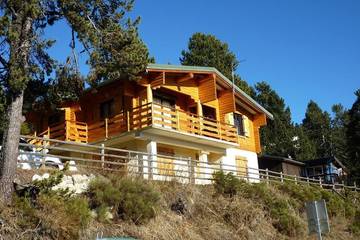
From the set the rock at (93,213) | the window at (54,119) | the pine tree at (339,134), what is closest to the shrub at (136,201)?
the rock at (93,213)

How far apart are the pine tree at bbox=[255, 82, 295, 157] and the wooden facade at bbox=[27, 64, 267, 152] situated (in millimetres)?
25608

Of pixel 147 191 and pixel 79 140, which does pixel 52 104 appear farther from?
pixel 79 140

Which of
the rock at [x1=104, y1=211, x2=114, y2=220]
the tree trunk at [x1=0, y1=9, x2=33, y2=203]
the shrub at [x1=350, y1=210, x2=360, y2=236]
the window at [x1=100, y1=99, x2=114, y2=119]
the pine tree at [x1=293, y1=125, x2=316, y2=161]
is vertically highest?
the pine tree at [x1=293, y1=125, x2=316, y2=161]

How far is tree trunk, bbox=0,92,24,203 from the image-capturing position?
13133mm

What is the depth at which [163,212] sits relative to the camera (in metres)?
16.5

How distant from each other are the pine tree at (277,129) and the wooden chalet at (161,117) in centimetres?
2479

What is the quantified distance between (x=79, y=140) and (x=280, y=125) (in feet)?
117

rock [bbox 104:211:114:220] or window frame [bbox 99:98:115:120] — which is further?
window frame [bbox 99:98:115:120]

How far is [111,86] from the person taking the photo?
1081 inches

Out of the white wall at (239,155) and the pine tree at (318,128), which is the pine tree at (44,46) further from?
the pine tree at (318,128)

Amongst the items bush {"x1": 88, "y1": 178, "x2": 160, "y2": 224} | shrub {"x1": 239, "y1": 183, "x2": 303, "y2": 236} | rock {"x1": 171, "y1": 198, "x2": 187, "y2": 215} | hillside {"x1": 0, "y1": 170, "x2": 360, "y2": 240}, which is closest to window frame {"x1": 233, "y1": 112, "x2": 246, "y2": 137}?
hillside {"x1": 0, "y1": 170, "x2": 360, "y2": 240}

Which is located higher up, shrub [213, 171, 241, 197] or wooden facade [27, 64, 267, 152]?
wooden facade [27, 64, 267, 152]

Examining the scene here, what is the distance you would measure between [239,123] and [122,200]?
20305 millimetres

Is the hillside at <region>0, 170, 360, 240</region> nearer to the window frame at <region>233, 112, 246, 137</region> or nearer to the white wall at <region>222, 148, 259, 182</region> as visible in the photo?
the white wall at <region>222, 148, 259, 182</region>
